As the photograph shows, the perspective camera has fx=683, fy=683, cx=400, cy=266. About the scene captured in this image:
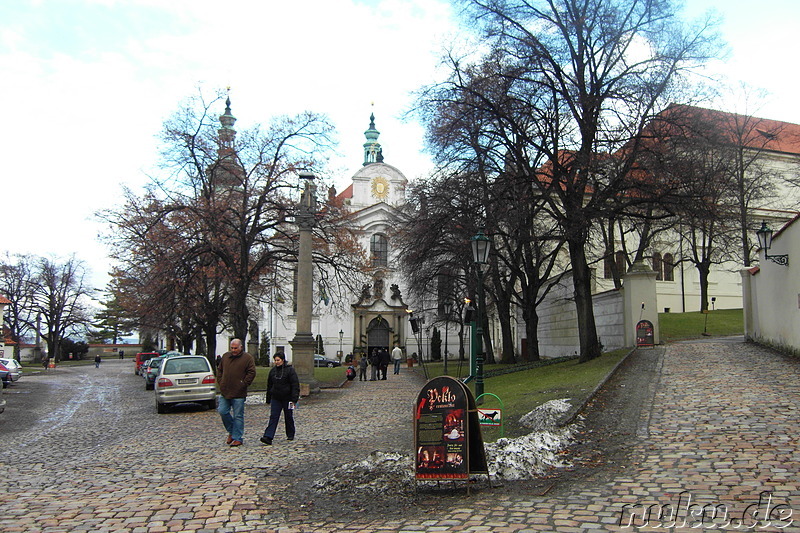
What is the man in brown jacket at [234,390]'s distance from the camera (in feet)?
35.9

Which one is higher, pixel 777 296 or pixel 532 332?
pixel 777 296

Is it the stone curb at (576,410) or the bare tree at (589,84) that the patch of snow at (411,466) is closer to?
the stone curb at (576,410)

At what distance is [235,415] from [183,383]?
7.19m

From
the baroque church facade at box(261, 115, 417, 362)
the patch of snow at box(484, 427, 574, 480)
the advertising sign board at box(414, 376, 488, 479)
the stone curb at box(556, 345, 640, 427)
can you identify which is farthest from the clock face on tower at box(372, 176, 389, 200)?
the advertising sign board at box(414, 376, 488, 479)

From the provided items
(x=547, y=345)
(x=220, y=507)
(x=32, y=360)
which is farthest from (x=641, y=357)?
(x=32, y=360)

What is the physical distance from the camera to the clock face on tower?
6600 cm

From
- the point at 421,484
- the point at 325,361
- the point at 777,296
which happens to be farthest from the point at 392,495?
the point at 325,361

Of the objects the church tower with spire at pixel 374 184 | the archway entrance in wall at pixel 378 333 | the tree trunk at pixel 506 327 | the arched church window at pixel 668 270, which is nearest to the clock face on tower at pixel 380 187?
the church tower with spire at pixel 374 184

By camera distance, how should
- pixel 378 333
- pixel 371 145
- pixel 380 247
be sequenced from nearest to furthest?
pixel 378 333 < pixel 380 247 < pixel 371 145

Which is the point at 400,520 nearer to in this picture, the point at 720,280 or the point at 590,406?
the point at 590,406

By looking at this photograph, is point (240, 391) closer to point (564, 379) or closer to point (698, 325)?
point (564, 379)

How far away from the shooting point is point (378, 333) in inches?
2505

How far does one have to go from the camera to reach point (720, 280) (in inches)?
2117

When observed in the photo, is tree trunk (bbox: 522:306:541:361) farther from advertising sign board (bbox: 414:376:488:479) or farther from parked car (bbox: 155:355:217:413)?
advertising sign board (bbox: 414:376:488:479)
